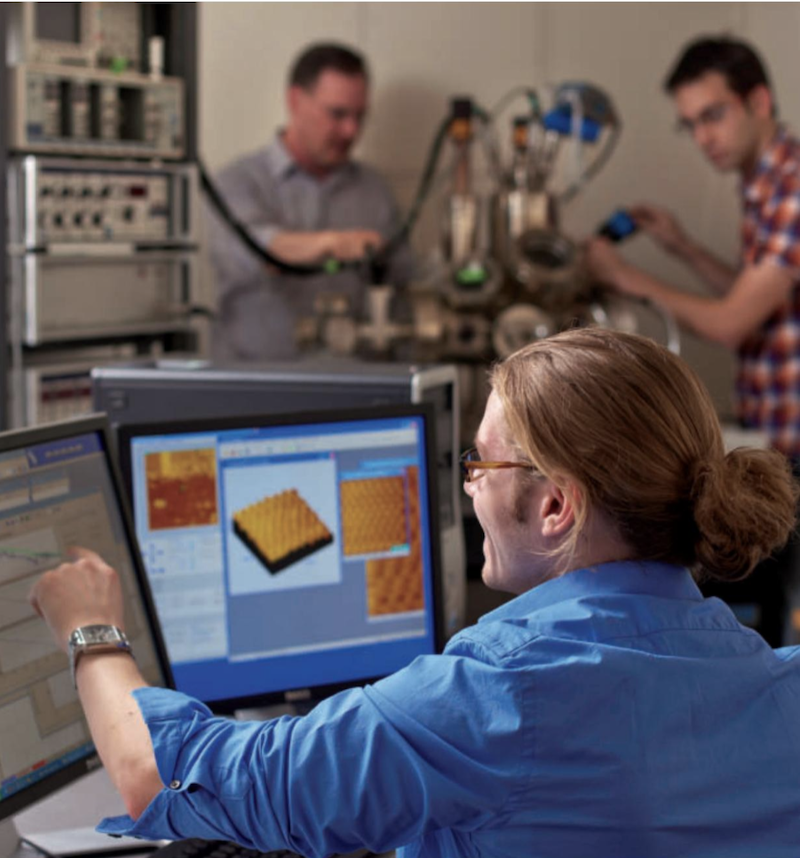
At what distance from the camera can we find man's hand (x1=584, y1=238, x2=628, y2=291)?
3320mm

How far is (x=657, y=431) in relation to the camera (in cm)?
101

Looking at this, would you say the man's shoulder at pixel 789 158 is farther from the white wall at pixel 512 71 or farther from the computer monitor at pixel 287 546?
the computer monitor at pixel 287 546

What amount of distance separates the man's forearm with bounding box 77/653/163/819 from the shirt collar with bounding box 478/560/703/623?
0.29m

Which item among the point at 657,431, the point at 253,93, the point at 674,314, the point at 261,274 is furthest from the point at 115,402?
the point at 253,93

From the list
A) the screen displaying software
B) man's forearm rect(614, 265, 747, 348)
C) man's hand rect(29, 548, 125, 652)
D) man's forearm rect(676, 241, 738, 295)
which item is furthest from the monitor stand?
man's forearm rect(676, 241, 738, 295)

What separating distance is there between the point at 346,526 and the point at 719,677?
0.65 meters

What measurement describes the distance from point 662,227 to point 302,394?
2.07m

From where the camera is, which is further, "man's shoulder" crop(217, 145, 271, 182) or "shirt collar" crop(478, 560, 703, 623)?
"man's shoulder" crop(217, 145, 271, 182)

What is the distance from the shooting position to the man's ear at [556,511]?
1.04 meters

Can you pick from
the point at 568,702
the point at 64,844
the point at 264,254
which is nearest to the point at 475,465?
the point at 568,702

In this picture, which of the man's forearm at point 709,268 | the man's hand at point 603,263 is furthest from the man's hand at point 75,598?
the man's forearm at point 709,268

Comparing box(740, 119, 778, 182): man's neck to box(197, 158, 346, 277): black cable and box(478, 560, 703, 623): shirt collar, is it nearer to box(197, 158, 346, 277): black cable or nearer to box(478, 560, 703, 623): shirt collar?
box(197, 158, 346, 277): black cable

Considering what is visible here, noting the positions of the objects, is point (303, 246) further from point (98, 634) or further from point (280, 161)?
point (98, 634)

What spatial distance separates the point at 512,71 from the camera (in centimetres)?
422
